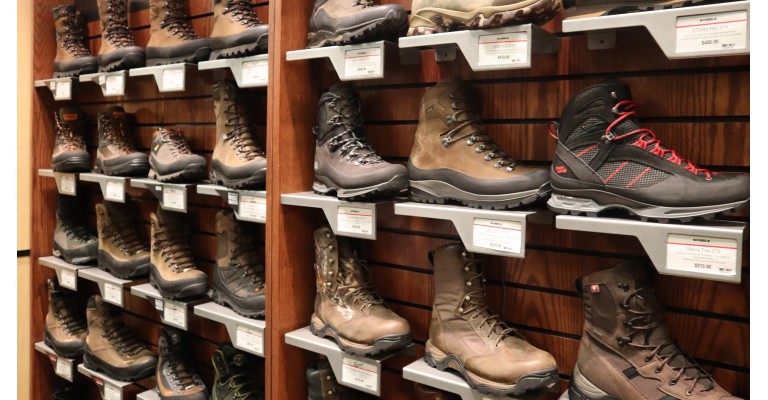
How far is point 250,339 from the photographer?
6.24ft

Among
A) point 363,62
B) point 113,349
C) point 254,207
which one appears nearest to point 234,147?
point 254,207

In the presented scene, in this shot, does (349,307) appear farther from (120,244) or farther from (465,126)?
(120,244)

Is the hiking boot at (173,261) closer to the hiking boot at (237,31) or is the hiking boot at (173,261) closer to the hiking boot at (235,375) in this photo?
the hiking boot at (235,375)

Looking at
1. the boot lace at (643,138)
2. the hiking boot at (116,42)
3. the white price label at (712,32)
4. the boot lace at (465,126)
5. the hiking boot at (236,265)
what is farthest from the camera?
the hiking boot at (116,42)

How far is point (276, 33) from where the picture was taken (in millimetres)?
1810

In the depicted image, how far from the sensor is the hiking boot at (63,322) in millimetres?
2674

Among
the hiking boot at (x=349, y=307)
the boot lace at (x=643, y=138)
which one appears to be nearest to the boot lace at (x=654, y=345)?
the boot lace at (x=643, y=138)

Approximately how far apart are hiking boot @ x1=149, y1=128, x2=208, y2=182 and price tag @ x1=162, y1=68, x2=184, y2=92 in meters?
0.20

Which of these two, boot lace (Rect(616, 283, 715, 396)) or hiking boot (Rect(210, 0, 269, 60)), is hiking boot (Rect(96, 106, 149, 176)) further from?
boot lace (Rect(616, 283, 715, 396))

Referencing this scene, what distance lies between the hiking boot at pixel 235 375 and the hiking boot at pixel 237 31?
1022 millimetres

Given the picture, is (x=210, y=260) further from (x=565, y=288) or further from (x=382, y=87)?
(x=565, y=288)

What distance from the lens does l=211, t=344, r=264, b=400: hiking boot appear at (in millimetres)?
2041

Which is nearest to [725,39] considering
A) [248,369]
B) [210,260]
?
[248,369]

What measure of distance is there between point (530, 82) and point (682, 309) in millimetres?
694
